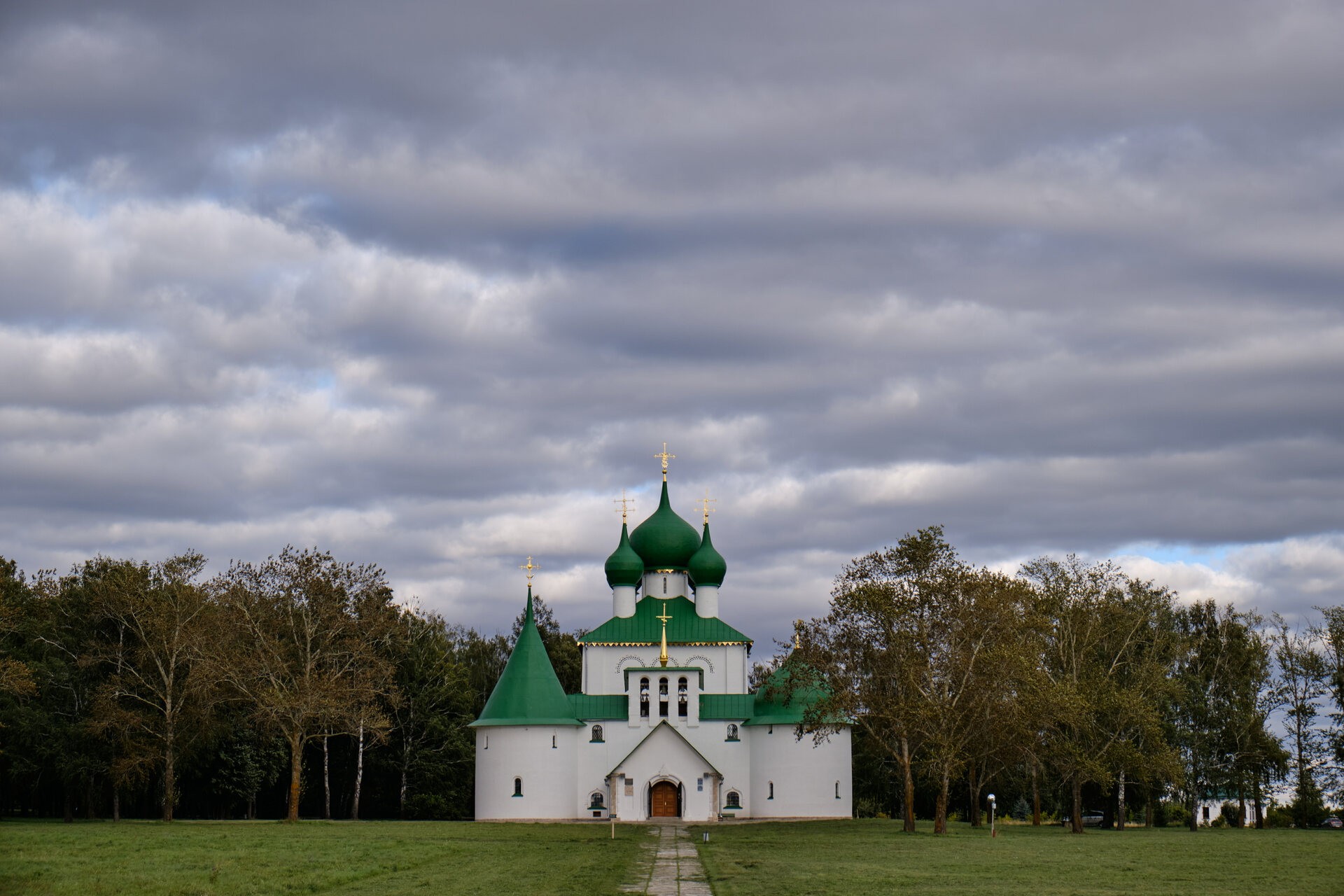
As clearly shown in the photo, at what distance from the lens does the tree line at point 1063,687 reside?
4981 cm

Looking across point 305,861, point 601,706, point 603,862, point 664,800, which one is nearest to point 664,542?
point 601,706

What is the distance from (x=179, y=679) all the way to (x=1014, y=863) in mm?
41108

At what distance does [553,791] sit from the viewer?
212ft

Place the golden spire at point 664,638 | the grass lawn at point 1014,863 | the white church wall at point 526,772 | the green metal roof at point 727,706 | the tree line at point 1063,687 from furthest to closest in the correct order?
1. the golden spire at point 664,638
2. the green metal roof at point 727,706
3. the white church wall at point 526,772
4. the tree line at point 1063,687
5. the grass lawn at point 1014,863

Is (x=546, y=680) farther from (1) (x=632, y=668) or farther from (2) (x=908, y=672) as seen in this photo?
(2) (x=908, y=672)

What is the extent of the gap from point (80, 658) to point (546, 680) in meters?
21.6

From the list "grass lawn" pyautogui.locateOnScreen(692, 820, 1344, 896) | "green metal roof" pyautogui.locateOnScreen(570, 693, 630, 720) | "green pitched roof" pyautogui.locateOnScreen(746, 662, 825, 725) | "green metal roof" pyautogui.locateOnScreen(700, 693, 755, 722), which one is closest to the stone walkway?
"grass lawn" pyautogui.locateOnScreen(692, 820, 1344, 896)

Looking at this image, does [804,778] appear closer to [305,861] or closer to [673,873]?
[673,873]

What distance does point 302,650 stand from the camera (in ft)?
196

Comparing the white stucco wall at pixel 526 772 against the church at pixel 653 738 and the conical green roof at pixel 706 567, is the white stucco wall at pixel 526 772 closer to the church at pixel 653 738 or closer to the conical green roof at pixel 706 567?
the church at pixel 653 738

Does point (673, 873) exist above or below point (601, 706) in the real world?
below

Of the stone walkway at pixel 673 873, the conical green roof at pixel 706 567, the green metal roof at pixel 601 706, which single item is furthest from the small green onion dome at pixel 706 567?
the stone walkway at pixel 673 873

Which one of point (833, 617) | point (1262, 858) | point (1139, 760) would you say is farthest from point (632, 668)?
point (1262, 858)

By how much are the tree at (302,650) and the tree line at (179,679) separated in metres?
0.10
